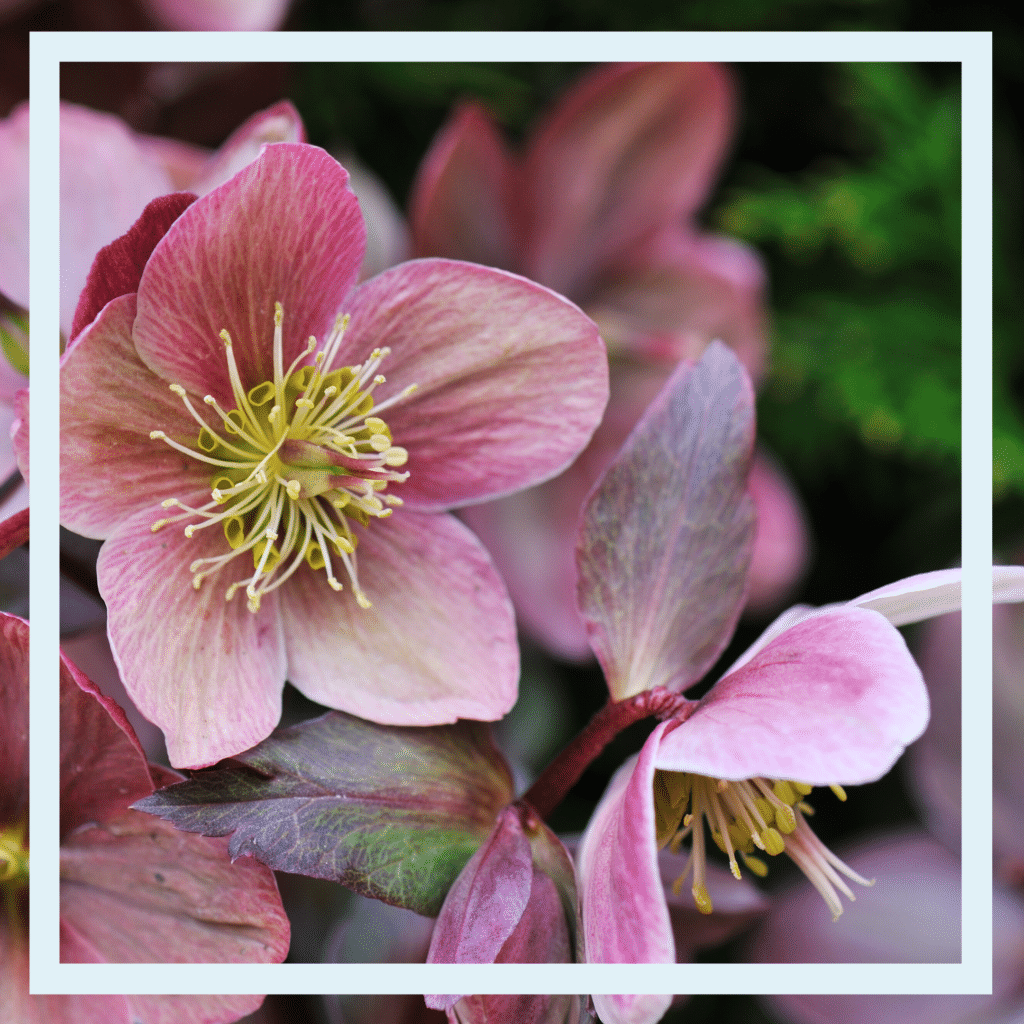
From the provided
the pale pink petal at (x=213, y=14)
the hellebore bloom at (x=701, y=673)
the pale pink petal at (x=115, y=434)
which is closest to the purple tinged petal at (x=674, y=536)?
the hellebore bloom at (x=701, y=673)

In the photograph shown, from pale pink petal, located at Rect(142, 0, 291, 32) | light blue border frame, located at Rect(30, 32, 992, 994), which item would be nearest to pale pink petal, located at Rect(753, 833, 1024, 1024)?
light blue border frame, located at Rect(30, 32, 992, 994)

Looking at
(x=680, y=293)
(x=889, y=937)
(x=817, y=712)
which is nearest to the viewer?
(x=817, y=712)

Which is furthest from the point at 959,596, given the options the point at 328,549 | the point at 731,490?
the point at 328,549

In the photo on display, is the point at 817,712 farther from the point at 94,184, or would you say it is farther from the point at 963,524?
the point at 94,184

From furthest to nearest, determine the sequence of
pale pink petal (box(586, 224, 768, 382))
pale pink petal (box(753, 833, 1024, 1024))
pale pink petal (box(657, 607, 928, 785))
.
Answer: pale pink petal (box(586, 224, 768, 382)) → pale pink petal (box(753, 833, 1024, 1024)) → pale pink petal (box(657, 607, 928, 785))

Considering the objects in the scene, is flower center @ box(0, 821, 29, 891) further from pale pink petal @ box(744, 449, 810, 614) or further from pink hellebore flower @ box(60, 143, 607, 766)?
pale pink petal @ box(744, 449, 810, 614)

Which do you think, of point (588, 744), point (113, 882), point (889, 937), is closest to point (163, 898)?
point (113, 882)

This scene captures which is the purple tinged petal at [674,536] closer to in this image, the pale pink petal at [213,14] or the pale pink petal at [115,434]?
the pale pink petal at [115,434]
